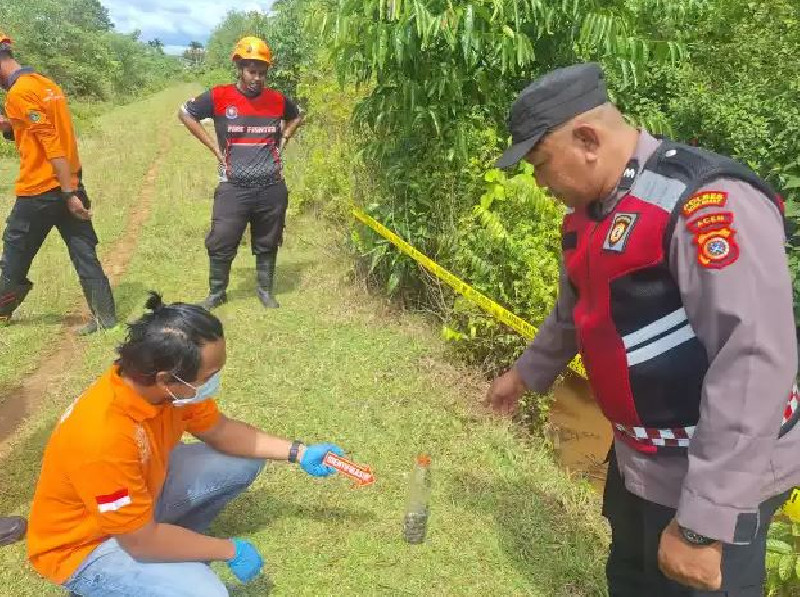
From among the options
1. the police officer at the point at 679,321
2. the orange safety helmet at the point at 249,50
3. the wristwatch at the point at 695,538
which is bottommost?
the orange safety helmet at the point at 249,50

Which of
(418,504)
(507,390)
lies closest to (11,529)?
(418,504)

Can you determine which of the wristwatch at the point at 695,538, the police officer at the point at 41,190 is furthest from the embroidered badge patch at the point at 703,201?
the police officer at the point at 41,190

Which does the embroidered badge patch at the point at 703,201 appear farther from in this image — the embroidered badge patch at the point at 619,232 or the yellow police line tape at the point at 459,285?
the yellow police line tape at the point at 459,285

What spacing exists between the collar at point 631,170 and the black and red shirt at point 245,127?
13.7 feet

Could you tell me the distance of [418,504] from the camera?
3.23m

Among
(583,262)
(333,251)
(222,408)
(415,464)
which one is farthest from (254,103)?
(583,262)

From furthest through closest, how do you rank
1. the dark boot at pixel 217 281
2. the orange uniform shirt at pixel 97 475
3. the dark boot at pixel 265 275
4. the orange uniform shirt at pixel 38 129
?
the dark boot at pixel 265 275 → the dark boot at pixel 217 281 → the orange uniform shirt at pixel 38 129 → the orange uniform shirt at pixel 97 475

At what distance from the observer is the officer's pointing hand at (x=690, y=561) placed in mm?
1513

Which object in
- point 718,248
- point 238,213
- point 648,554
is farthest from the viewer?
point 238,213

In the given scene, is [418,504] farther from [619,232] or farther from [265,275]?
[265,275]

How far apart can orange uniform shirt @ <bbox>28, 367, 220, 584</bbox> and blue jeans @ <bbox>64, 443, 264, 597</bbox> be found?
8cm

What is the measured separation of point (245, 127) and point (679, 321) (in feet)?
14.5

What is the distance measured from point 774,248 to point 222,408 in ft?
11.1

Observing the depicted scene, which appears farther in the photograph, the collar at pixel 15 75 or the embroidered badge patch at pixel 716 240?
the collar at pixel 15 75
